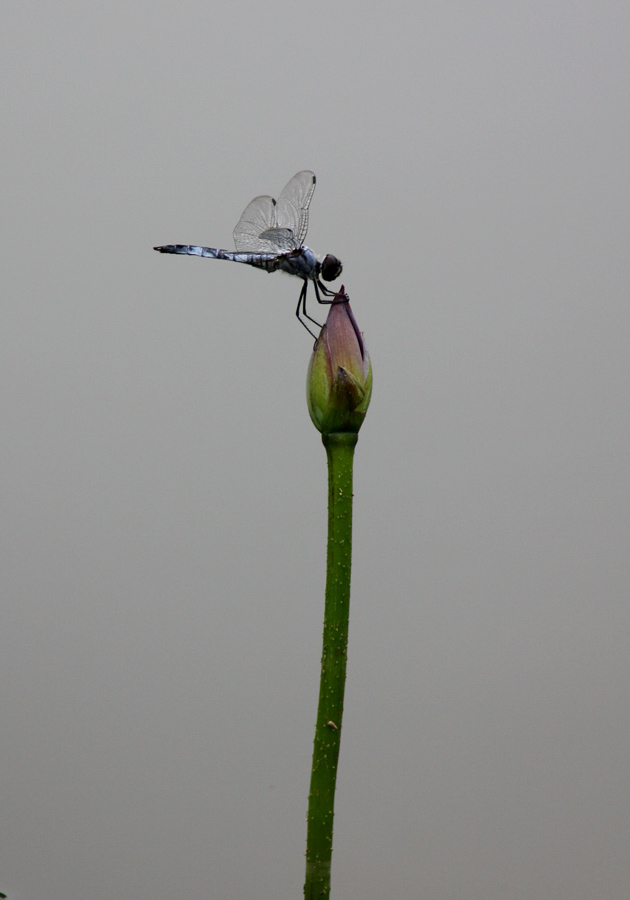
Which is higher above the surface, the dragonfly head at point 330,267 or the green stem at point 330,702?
the dragonfly head at point 330,267

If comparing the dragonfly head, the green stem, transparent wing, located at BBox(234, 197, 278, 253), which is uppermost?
transparent wing, located at BBox(234, 197, 278, 253)

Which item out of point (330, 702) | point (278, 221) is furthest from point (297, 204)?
point (330, 702)

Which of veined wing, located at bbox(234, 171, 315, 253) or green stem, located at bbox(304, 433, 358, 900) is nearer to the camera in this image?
green stem, located at bbox(304, 433, 358, 900)

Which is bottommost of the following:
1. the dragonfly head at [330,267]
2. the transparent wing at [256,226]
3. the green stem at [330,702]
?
the green stem at [330,702]

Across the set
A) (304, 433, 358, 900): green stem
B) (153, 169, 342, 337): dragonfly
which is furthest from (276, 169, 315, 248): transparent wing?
(304, 433, 358, 900): green stem

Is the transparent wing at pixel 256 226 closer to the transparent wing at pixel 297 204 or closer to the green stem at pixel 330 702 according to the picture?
the transparent wing at pixel 297 204

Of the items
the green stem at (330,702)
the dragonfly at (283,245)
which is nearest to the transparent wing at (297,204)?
the dragonfly at (283,245)

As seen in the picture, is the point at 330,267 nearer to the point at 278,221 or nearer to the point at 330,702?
the point at 278,221

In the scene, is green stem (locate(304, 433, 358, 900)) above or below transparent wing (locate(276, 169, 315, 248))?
below

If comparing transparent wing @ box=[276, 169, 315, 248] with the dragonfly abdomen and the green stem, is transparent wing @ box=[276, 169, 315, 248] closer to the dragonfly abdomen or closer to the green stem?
the dragonfly abdomen
